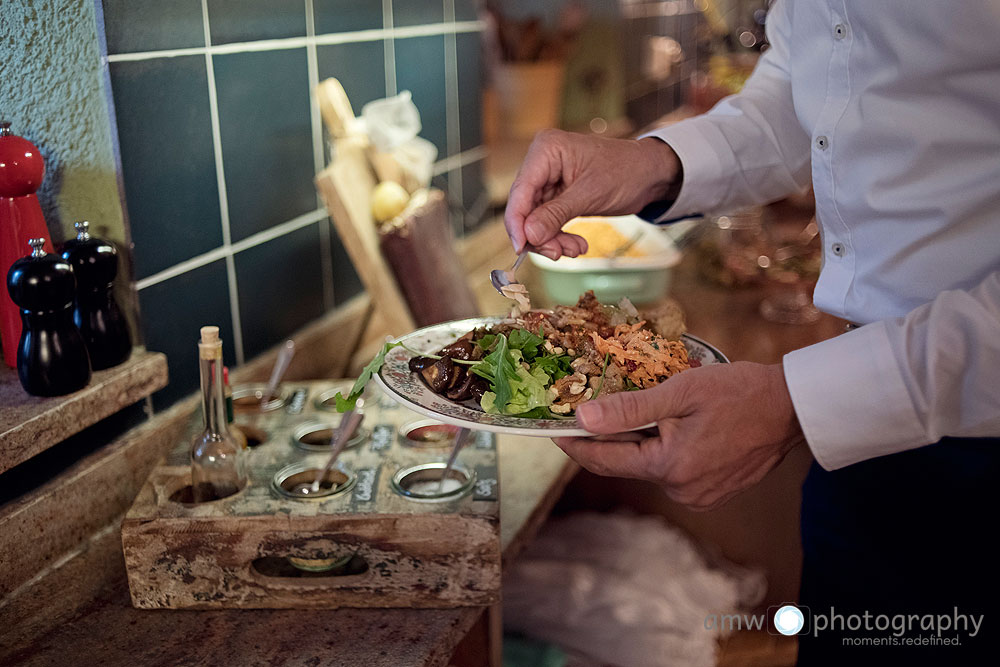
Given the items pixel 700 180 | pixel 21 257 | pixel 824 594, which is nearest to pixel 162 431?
pixel 21 257

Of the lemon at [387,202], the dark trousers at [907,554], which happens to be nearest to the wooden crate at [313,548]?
the dark trousers at [907,554]

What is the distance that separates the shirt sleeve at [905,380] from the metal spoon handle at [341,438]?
523 mm

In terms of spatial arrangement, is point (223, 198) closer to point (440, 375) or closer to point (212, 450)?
point (212, 450)

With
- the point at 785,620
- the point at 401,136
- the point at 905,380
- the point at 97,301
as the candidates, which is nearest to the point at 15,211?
the point at 97,301

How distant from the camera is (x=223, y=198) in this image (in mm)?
1327

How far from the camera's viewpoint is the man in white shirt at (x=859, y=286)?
0.83 m

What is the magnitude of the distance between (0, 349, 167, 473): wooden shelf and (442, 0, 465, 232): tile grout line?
1018 millimetres

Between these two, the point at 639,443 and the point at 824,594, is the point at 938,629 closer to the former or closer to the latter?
the point at 824,594

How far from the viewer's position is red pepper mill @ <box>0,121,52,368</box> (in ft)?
3.18

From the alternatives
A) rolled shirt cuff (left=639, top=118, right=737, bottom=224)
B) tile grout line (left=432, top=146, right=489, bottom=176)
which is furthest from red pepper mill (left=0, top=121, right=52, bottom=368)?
tile grout line (left=432, top=146, right=489, bottom=176)

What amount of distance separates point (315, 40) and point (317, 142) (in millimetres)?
169

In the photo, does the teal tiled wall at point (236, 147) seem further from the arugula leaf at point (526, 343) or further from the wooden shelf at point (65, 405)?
the arugula leaf at point (526, 343)

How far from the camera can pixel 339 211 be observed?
4.76 feet

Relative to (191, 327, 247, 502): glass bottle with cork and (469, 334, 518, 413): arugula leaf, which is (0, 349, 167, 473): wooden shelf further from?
(469, 334, 518, 413): arugula leaf
